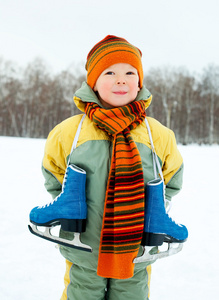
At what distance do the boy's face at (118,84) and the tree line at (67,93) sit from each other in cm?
2094

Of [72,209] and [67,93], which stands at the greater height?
[67,93]

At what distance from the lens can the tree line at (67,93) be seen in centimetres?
2319

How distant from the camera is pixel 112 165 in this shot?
1210 mm

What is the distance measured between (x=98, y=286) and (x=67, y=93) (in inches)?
945

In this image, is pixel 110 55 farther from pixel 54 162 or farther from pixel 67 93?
pixel 67 93

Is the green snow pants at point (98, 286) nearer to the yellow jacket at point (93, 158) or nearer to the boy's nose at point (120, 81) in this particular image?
the yellow jacket at point (93, 158)

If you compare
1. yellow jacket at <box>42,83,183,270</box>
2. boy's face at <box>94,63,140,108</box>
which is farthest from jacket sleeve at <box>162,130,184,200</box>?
boy's face at <box>94,63,140,108</box>

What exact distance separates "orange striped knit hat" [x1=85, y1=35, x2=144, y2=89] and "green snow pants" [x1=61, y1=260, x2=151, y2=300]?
39.2 inches

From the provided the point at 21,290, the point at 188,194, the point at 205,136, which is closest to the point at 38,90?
the point at 205,136

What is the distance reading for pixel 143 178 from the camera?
1.22 m

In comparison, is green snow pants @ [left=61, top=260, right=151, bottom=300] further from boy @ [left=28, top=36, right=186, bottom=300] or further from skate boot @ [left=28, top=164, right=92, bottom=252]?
skate boot @ [left=28, top=164, right=92, bottom=252]

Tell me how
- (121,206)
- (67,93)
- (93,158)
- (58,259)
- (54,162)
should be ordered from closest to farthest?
(121,206) < (93,158) < (54,162) < (58,259) < (67,93)

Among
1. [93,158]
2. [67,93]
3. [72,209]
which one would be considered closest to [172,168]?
[93,158]

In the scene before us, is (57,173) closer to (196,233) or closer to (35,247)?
(35,247)
